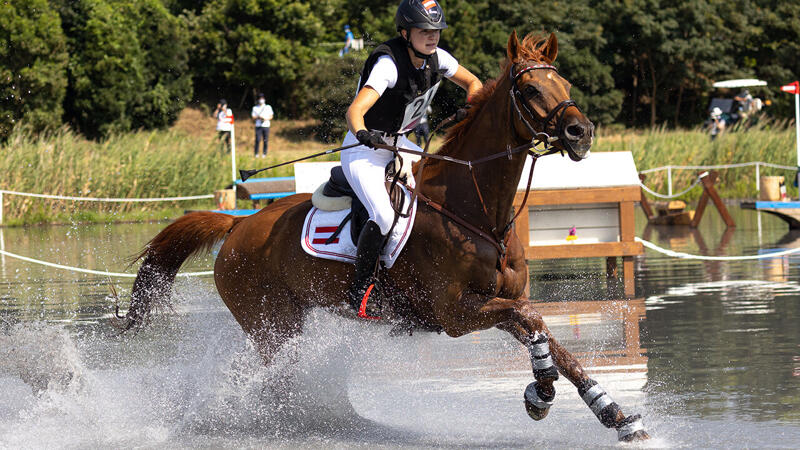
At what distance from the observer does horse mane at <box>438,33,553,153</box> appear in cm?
609

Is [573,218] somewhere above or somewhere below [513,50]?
below

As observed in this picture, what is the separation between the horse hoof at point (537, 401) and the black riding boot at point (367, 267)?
1.09 meters

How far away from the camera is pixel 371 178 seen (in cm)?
629

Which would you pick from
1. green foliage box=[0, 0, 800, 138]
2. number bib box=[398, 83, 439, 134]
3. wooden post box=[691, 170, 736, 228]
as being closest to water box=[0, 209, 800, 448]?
number bib box=[398, 83, 439, 134]

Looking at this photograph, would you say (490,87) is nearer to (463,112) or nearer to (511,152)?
(463,112)

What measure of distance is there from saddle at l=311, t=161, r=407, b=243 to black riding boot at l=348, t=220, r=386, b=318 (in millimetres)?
130

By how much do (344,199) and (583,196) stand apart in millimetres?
6415

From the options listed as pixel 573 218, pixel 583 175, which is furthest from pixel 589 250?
pixel 583 175

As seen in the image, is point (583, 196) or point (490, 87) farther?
point (583, 196)

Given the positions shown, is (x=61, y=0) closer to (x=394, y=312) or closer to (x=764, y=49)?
(x=764, y=49)

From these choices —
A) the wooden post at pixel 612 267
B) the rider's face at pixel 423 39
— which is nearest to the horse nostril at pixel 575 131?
the rider's face at pixel 423 39

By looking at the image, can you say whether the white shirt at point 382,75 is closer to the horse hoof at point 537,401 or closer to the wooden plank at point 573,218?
the horse hoof at point 537,401

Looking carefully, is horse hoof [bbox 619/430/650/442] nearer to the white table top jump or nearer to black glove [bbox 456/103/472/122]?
black glove [bbox 456/103/472/122]

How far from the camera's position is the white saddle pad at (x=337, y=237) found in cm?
627
